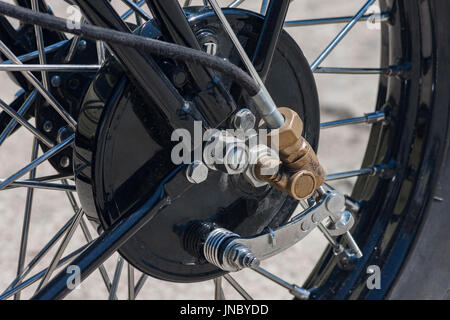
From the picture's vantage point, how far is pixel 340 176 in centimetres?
101

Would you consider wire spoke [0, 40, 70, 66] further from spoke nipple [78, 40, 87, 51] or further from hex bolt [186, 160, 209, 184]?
hex bolt [186, 160, 209, 184]

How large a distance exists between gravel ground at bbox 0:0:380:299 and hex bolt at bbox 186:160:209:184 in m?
0.66

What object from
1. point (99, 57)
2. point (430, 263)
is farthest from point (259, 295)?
point (99, 57)

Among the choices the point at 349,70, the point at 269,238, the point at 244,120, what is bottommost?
the point at 269,238

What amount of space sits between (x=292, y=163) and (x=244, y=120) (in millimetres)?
69

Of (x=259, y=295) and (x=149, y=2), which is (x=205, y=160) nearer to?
(x=149, y=2)

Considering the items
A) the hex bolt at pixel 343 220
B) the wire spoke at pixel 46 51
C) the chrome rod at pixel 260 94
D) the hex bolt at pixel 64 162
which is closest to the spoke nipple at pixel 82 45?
the wire spoke at pixel 46 51

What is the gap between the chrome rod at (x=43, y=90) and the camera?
2.57ft

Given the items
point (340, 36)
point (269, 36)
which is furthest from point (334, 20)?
point (269, 36)

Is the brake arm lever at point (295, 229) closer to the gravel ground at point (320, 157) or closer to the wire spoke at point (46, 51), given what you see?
the wire spoke at point (46, 51)

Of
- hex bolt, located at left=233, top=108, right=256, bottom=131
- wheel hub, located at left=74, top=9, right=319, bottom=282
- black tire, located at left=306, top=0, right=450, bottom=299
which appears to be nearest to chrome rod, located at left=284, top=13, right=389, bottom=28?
black tire, located at left=306, top=0, right=450, bottom=299

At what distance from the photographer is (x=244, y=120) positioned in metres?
0.75

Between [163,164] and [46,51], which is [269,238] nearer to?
[163,164]

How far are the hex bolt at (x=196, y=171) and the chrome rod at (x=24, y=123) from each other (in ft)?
0.80
